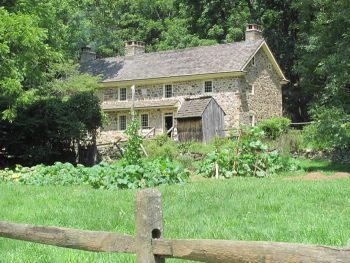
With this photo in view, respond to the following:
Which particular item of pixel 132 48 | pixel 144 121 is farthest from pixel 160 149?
pixel 132 48

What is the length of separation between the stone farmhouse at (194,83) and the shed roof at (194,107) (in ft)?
6.97

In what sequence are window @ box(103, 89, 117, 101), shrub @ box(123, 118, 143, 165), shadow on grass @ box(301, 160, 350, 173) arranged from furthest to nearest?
window @ box(103, 89, 117, 101) → shadow on grass @ box(301, 160, 350, 173) → shrub @ box(123, 118, 143, 165)

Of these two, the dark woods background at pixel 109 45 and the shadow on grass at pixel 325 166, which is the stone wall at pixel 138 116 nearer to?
the dark woods background at pixel 109 45

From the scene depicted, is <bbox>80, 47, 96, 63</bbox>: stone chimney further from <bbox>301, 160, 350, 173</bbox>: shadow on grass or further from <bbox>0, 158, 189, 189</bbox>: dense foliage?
<bbox>0, 158, 189, 189</bbox>: dense foliage

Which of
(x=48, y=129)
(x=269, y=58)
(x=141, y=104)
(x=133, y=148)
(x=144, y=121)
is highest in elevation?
(x=269, y=58)

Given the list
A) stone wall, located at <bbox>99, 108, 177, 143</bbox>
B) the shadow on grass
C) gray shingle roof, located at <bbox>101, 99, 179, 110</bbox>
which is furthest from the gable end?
the shadow on grass

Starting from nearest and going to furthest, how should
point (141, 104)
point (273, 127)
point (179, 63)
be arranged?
point (273, 127)
point (141, 104)
point (179, 63)

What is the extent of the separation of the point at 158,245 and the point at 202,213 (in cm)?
540

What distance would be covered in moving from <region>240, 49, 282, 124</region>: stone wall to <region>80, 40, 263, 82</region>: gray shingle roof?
4.58ft

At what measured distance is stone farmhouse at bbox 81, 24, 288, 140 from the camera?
124 ft

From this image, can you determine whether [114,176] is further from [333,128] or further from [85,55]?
[85,55]

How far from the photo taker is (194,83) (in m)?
39.0

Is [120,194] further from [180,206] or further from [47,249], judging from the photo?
[47,249]

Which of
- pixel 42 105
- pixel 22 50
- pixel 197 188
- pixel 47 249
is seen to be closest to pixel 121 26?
pixel 42 105
